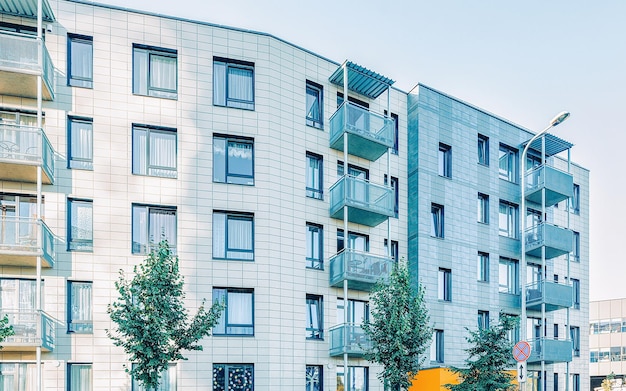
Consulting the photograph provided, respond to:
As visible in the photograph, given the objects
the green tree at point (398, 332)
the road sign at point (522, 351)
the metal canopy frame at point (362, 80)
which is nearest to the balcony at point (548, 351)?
the road sign at point (522, 351)

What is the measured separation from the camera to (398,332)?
61.6 ft

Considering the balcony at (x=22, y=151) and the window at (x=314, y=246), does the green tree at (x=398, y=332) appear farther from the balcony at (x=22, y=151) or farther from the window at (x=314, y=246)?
the balcony at (x=22, y=151)

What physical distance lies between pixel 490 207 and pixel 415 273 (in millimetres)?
6130

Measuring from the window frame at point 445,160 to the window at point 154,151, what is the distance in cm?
1279

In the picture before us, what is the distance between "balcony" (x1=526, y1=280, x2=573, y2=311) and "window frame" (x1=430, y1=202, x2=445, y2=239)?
6.20m

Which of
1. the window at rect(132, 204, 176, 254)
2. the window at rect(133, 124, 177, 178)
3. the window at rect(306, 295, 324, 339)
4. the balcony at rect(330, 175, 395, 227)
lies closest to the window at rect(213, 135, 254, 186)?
the window at rect(133, 124, 177, 178)

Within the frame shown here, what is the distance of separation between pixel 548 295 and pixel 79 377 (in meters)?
21.6

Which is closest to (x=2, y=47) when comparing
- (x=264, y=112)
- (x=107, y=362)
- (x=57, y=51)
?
(x=57, y=51)

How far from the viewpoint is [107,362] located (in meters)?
18.6

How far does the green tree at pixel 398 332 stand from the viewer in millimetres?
18984

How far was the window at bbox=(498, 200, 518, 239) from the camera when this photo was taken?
96.3 ft

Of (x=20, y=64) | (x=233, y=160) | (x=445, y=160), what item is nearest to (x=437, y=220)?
(x=445, y=160)

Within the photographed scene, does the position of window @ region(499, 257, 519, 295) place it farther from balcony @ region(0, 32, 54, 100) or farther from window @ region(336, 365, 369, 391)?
balcony @ region(0, 32, 54, 100)

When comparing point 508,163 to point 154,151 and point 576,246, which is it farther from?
point 154,151
